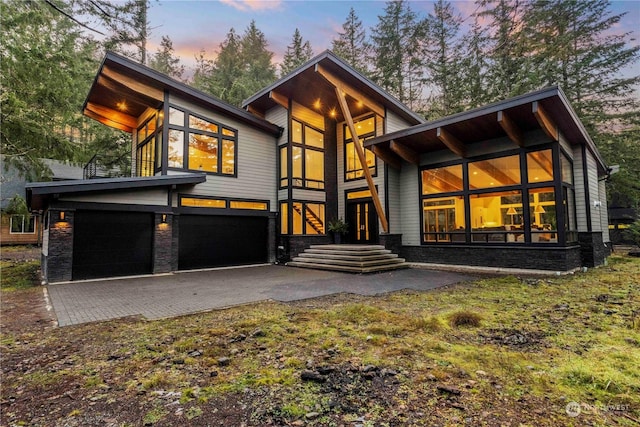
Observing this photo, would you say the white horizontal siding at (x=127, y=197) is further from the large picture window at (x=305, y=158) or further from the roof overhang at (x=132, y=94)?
the large picture window at (x=305, y=158)

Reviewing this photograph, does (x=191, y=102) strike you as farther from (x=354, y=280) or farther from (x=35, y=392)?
(x=35, y=392)

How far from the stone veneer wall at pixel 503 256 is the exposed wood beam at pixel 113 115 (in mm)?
13295

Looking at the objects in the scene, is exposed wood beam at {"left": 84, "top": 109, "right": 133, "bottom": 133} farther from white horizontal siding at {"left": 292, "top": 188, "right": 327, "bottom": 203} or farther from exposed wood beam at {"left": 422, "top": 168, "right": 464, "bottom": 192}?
exposed wood beam at {"left": 422, "top": 168, "right": 464, "bottom": 192}

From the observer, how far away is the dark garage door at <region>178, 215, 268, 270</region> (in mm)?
10461

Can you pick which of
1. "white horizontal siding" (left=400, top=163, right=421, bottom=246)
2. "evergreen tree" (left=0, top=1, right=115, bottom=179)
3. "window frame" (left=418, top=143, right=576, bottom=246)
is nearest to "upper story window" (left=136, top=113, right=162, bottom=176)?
"evergreen tree" (left=0, top=1, right=115, bottom=179)

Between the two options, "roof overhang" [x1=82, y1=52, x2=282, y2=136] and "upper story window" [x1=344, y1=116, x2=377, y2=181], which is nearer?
"roof overhang" [x1=82, y1=52, x2=282, y2=136]

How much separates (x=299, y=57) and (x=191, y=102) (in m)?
16.7

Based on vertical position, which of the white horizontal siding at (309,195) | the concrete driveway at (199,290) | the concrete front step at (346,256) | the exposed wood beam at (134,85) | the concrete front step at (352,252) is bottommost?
the concrete driveway at (199,290)

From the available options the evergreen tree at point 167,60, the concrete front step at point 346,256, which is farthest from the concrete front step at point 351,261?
the evergreen tree at point 167,60

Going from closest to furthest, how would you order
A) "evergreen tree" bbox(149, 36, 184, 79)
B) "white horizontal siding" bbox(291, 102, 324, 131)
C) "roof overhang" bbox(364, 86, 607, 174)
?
"roof overhang" bbox(364, 86, 607, 174), "white horizontal siding" bbox(291, 102, 324, 131), "evergreen tree" bbox(149, 36, 184, 79)

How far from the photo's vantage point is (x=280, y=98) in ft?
41.2

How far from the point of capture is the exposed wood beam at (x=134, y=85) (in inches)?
372

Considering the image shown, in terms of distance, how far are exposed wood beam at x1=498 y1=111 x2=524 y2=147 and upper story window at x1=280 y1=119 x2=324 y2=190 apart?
Result: 7.33m

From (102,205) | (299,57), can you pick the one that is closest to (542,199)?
(102,205)
